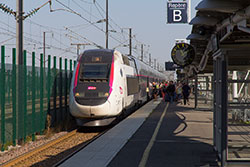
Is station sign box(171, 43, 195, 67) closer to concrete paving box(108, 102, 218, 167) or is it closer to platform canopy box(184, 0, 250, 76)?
concrete paving box(108, 102, 218, 167)

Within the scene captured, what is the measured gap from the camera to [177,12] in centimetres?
1873

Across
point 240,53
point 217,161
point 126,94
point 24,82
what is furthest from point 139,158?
point 126,94

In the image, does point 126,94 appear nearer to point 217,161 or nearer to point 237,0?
point 217,161

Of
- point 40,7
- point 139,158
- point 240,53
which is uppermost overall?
point 40,7

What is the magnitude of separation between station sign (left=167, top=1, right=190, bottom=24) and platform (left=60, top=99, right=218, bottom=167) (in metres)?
5.61

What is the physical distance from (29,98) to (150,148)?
16.2 feet

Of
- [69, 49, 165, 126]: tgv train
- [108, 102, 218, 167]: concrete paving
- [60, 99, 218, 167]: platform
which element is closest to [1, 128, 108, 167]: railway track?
[60, 99, 218, 167]: platform

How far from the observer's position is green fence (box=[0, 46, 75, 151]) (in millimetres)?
11570

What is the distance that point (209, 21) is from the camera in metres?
8.23

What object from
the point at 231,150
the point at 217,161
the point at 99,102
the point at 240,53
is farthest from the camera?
the point at 99,102

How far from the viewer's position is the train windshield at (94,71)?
15.9 metres

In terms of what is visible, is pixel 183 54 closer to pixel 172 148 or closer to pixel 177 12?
pixel 177 12

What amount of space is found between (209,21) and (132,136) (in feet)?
18.1

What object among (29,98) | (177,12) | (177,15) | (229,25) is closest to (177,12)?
(177,12)
